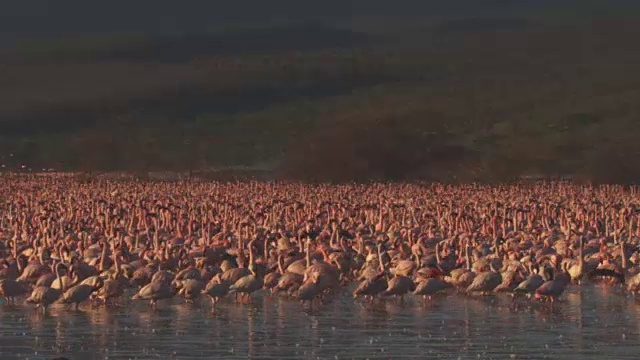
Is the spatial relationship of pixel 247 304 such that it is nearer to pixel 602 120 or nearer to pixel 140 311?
pixel 140 311

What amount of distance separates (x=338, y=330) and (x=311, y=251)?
9.20 metres

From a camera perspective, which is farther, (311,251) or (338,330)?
(311,251)

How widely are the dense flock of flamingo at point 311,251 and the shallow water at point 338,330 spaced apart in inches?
16.0

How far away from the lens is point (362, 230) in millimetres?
43312

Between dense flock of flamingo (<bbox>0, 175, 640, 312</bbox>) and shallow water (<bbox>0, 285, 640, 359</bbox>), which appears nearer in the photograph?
shallow water (<bbox>0, 285, 640, 359</bbox>)

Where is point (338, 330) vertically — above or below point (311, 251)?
below

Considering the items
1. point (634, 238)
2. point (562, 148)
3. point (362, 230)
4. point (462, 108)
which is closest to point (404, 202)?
point (362, 230)

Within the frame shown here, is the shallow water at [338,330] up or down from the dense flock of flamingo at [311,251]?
down

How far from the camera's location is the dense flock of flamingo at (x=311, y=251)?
29.4 m

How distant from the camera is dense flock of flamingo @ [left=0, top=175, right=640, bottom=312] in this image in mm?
29406

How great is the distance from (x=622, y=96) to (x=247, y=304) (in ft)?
365

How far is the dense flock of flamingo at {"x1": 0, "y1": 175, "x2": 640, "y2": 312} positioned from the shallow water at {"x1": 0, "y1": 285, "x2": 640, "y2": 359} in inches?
16.0

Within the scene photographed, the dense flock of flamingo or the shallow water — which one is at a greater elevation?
the dense flock of flamingo

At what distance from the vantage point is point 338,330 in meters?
25.8
